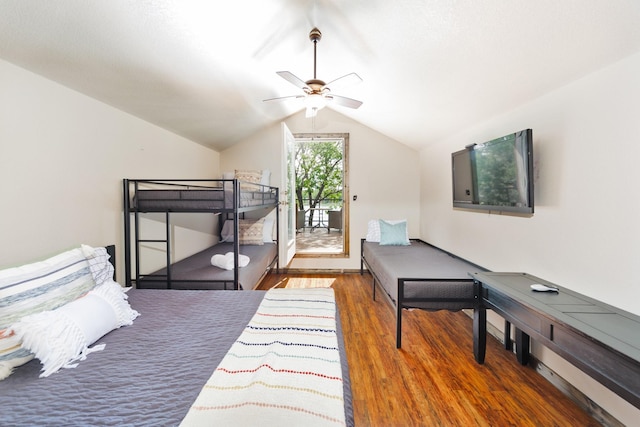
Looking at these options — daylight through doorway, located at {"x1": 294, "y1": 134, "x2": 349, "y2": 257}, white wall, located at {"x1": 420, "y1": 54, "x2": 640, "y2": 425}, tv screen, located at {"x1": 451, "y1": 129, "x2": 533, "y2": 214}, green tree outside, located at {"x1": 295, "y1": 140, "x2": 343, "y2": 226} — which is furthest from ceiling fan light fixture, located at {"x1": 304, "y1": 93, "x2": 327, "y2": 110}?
green tree outside, located at {"x1": 295, "y1": 140, "x2": 343, "y2": 226}

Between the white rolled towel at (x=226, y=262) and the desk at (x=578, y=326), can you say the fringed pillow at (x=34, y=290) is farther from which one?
the desk at (x=578, y=326)

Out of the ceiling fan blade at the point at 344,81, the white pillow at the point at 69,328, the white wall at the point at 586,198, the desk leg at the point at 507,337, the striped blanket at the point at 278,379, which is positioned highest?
the ceiling fan blade at the point at 344,81

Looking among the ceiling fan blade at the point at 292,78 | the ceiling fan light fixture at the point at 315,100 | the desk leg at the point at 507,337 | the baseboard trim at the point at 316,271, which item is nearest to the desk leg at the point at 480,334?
the desk leg at the point at 507,337

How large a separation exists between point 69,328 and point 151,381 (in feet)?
1.77

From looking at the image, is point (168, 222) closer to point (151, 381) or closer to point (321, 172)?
point (151, 381)

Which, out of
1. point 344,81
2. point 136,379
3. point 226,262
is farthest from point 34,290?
point 344,81

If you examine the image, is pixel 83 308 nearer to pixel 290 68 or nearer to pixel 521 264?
pixel 290 68

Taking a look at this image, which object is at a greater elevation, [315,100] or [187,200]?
[315,100]

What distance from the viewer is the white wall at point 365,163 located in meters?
4.89

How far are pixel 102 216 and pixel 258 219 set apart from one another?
2402mm

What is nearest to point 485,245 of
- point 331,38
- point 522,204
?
point 522,204

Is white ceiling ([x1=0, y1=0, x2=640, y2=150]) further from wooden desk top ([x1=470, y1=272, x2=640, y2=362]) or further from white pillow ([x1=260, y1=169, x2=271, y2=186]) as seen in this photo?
white pillow ([x1=260, y1=169, x2=271, y2=186])

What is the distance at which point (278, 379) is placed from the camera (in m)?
1.07

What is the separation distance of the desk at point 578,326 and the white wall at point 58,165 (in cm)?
298
